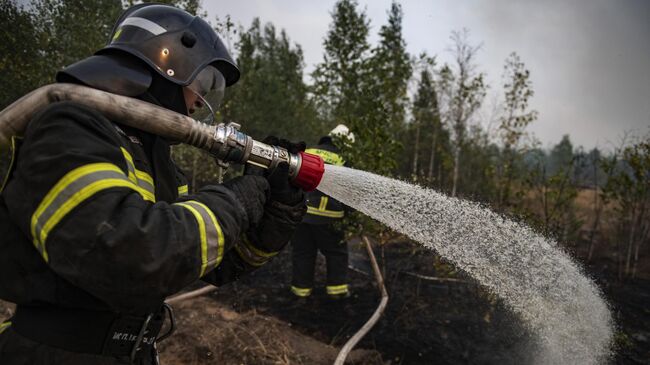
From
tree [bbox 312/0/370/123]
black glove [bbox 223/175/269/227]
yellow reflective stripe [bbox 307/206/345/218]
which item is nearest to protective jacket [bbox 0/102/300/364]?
black glove [bbox 223/175/269/227]

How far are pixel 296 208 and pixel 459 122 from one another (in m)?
11.0

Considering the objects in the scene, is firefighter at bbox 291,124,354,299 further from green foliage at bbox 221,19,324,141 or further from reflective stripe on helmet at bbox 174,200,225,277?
green foliage at bbox 221,19,324,141

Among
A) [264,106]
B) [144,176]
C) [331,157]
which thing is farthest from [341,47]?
[144,176]

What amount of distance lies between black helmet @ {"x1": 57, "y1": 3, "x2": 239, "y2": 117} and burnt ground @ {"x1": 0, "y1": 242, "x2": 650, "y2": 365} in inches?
110

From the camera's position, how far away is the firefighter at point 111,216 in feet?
3.77

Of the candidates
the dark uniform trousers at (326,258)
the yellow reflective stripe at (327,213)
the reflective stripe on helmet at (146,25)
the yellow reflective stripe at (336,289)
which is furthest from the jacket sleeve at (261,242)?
the yellow reflective stripe at (336,289)

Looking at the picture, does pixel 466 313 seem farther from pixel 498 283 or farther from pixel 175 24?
pixel 175 24

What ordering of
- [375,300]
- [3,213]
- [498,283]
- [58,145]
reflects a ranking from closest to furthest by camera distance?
[58,145] < [3,213] < [498,283] < [375,300]

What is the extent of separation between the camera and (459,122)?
1204 centimetres

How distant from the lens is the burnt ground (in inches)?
155

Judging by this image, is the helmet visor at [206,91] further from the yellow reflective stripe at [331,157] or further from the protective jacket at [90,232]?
the yellow reflective stripe at [331,157]

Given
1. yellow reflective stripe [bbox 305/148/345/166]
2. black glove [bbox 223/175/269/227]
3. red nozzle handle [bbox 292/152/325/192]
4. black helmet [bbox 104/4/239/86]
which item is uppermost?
black helmet [bbox 104/4/239/86]

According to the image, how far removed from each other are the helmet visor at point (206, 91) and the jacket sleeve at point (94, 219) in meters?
0.67

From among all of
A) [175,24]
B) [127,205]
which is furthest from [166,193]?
[175,24]
